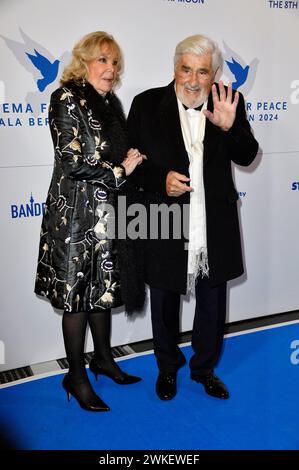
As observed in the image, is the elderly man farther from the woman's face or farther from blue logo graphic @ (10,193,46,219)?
blue logo graphic @ (10,193,46,219)

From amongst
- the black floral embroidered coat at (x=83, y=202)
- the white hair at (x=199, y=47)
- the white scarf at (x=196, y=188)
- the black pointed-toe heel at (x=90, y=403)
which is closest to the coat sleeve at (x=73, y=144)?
the black floral embroidered coat at (x=83, y=202)

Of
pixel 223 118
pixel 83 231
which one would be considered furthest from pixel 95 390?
pixel 223 118

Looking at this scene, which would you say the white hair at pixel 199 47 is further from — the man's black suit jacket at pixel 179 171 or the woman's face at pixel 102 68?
the woman's face at pixel 102 68

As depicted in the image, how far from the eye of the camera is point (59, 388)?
257 centimetres

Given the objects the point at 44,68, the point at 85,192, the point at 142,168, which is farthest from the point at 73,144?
the point at 44,68

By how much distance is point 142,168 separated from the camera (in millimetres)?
2273

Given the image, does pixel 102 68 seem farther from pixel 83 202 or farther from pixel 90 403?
pixel 90 403

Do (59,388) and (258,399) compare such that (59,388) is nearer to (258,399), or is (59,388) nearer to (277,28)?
(258,399)

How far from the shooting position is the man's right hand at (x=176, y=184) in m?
2.12

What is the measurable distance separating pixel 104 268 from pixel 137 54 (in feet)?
4.29

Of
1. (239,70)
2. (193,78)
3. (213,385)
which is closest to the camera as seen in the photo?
(193,78)

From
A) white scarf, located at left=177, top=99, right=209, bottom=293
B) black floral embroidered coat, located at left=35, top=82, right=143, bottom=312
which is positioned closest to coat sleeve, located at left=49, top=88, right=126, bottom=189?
black floral embroidered coat, located at left=35, top=82, right=143, bottom=312

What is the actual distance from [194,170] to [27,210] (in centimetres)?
102

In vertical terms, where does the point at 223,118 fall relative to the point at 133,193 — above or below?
above
